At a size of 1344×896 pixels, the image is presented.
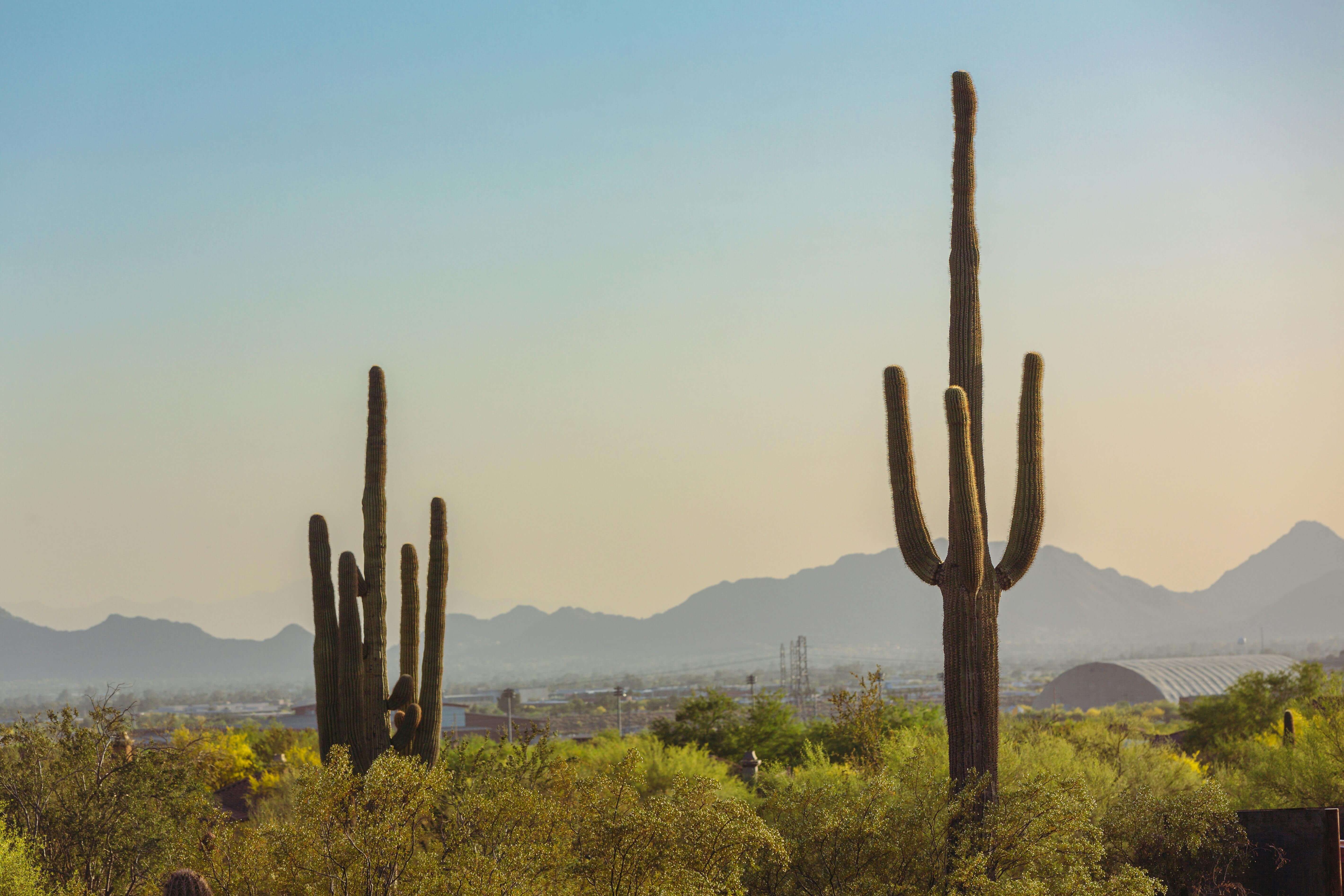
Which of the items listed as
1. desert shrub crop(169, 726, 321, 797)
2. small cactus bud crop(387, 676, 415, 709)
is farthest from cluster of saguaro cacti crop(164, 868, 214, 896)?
desert shrub crop(169, 726, 321, 797)

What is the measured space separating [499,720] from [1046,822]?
6081cm

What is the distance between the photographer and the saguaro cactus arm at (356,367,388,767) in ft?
49.9

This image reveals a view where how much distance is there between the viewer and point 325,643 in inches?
599

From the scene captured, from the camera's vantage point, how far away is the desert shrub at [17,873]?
13234mm

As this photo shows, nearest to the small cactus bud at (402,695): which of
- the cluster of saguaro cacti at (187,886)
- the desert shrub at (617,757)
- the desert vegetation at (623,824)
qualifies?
the desert vegetation at (623,824)

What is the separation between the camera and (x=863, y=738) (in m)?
24.2

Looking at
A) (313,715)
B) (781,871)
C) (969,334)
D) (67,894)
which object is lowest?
(313,715)

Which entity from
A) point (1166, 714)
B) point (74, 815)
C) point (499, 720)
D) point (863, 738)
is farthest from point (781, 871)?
point (1166, 714)

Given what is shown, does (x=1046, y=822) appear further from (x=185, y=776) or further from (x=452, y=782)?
(x=185, y=776)

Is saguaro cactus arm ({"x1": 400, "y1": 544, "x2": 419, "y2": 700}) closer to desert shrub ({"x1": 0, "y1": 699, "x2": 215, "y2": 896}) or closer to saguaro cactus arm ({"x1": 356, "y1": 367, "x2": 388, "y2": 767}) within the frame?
saguaro cactus arm ({"x1": 356, "y1": 367, "x2": 388, "y2": 767})

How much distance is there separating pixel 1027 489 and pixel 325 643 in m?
8.61

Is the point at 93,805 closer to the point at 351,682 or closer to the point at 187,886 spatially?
the point at 351,682

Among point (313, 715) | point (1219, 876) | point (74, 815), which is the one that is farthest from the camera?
point (313, 715)

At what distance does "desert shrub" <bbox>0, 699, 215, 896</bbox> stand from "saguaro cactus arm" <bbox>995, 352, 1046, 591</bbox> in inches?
408
